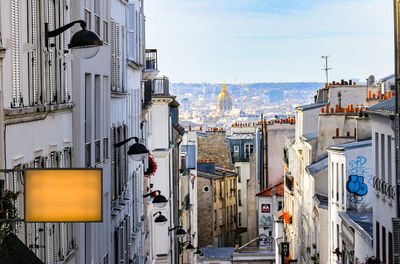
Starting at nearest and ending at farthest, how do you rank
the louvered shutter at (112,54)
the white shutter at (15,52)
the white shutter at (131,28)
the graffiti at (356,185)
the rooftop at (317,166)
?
the white shutter at (15,52) < the louvered shutter at (112,54) < the white shutter at (131,28) < the graffiti at (356,185) < the rooftop at (317,166)

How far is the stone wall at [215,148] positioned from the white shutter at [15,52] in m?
87.0

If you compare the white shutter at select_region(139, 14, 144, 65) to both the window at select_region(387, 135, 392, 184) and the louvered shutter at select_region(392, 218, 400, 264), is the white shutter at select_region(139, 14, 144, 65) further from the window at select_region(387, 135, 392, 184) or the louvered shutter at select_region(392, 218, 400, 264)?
the louvered shutter at select_region(392, 218, 400, 264)

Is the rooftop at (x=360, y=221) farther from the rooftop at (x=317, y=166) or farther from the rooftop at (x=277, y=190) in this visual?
the rooftop at (x=277, y=190)

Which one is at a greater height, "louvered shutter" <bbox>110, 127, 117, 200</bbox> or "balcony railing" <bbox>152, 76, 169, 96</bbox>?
"balcony railing" <bbox>152, 76, 169, 96</bbox>

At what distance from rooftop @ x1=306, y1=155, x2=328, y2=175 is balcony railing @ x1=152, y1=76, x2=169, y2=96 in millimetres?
7939

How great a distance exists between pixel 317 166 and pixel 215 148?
5833 centimetres

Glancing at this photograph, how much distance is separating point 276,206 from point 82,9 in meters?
54.1

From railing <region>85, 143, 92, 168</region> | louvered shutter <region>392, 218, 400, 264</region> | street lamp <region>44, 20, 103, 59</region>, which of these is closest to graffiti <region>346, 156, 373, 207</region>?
louvered shutter <region>392, 218, 400, 264</region>

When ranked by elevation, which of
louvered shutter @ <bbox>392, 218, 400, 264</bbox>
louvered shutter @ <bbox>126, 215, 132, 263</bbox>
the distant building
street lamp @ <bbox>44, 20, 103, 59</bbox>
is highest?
street lamp @ <bbox>44, 20, 103, 59</bbox>

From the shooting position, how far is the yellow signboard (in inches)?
341

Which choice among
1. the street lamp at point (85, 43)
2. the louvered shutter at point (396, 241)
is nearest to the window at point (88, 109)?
the louvered shutter at point (396, 241)

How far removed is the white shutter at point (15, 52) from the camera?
437 inches

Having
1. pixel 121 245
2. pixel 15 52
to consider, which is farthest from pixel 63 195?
pixel 121 245

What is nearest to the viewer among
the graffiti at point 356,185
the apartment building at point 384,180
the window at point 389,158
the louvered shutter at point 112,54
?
the apartment building at point 384,180
